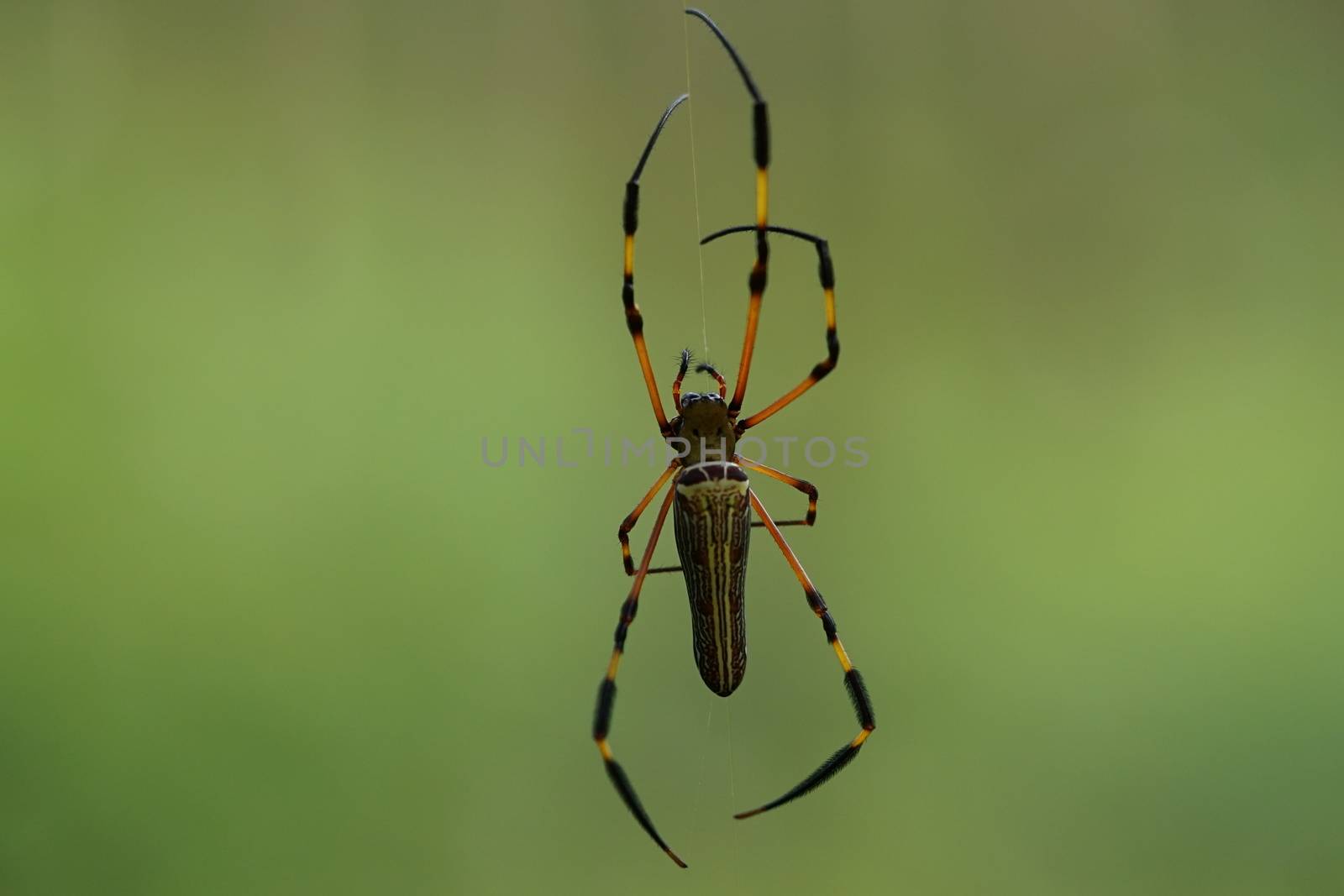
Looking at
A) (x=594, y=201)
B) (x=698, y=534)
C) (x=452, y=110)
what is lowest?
(x=698, y=534)

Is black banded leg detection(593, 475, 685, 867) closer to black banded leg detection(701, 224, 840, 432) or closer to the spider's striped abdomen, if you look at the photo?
the spider's striped abdomen

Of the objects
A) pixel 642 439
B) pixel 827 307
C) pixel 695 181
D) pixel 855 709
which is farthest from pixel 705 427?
pixel 695 181

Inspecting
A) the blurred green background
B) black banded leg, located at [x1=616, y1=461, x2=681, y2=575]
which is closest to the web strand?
the blurred green background

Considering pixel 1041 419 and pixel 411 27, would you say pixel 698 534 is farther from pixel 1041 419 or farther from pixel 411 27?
pixel 411 27

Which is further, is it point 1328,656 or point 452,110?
point 452,110

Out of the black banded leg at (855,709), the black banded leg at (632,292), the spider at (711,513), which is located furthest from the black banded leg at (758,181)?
the black banded leg at (855,709)

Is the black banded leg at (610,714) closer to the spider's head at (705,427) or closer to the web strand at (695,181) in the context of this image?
the spider's head at (705,427)

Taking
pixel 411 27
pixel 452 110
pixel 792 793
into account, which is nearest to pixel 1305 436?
pixel 792 793
